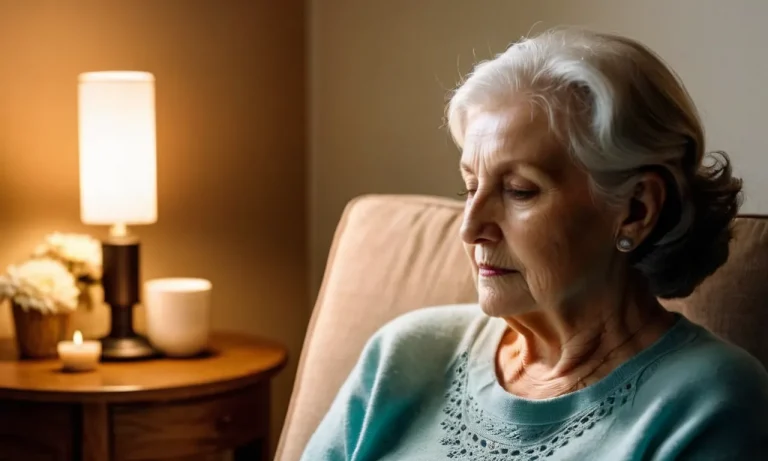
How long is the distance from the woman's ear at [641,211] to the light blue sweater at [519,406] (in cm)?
12

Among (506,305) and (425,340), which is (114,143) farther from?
(506,305)

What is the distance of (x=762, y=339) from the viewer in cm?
137

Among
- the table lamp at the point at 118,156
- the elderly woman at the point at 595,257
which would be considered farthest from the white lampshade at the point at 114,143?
the elderly woman at the point at 595,257

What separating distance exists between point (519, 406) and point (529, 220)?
9.3 inches

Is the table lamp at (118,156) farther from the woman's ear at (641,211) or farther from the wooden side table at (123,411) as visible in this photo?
the woman's ear at (641,211)

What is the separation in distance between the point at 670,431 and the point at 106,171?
1321 millimetres

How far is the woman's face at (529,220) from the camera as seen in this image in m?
1.32

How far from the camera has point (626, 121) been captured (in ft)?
4.16

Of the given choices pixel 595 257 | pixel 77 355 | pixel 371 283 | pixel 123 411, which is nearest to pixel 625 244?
pixel 595 257

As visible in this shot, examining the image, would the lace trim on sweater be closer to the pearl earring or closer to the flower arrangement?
the pearl earring

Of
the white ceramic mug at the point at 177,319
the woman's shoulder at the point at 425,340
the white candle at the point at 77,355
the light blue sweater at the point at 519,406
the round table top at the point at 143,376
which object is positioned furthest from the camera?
the white ceramic mug at the point at 177,319

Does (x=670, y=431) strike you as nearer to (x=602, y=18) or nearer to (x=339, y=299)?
(x=339, y=299)

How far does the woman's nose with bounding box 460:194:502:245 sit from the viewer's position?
1.37 meters

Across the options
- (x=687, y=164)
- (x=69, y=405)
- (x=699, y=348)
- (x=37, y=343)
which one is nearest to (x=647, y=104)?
(x=687, y=164)
